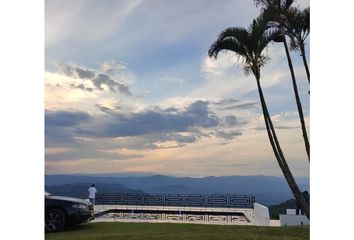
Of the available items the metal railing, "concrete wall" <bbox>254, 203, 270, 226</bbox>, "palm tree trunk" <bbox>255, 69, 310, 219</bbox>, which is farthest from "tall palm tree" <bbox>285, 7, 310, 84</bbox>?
the metal railing

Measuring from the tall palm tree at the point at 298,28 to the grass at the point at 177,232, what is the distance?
218 cm

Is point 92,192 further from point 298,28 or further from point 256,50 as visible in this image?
point 298,28

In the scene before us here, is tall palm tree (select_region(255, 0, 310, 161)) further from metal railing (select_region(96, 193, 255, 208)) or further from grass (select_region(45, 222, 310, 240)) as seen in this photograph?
metal railing (select_region(96, 193, 255, 208))

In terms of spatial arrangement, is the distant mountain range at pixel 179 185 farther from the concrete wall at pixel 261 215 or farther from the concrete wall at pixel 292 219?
the concrete wall at pixel 292 219

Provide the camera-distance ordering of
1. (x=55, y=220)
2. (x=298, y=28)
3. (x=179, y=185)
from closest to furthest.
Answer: (x=298, y=28), (x=55, y=220), (x=179, y=185)

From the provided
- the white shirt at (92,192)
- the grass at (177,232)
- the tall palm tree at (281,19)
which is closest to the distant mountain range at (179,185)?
the white shirt at (92,192)

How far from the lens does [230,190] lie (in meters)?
8.80

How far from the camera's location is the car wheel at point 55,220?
6070 mm

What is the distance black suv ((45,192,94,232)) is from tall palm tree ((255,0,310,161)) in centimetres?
330

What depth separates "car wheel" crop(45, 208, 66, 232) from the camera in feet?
19.9

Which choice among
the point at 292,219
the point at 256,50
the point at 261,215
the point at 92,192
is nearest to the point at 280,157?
the point at 256,50

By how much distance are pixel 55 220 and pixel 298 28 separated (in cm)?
414

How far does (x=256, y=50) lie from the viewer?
598 centimetres
